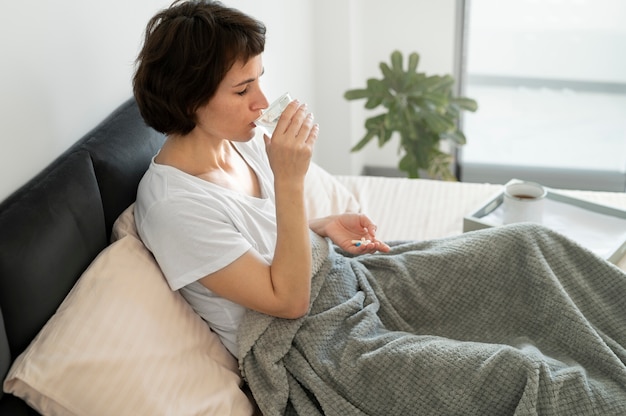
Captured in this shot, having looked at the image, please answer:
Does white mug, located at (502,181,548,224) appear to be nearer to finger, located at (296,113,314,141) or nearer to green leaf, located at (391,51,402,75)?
finger, located at (296,113,314,141)

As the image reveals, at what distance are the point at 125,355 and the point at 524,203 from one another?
1.11 m

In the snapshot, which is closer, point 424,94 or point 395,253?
point 395,253

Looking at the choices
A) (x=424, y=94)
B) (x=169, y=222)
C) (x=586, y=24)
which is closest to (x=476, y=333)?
(x=169, y=222)

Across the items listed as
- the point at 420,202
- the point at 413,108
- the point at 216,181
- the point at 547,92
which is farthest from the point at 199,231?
the point at 547,92

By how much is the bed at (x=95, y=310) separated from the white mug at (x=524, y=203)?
2.83 feet

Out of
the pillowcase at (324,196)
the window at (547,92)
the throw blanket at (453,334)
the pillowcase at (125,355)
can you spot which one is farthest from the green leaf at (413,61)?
the pillowcase at (125,355)

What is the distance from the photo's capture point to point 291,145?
145cm

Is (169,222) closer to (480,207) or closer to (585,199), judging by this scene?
(480,207)

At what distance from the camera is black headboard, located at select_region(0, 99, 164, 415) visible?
1236mm

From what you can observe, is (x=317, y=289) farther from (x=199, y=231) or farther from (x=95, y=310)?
(x=95, y=310)

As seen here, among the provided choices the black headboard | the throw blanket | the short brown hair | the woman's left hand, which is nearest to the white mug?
the throw blanket

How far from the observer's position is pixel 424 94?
3.05 metres

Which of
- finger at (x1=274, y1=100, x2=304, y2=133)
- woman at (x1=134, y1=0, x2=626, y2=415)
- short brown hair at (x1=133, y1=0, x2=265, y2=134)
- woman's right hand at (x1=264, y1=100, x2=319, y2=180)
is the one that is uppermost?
short brown hair at (x1=133, y1=0, x2=265, y2=134)

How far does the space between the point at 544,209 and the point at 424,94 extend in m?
0.99
